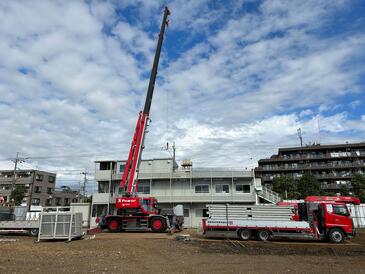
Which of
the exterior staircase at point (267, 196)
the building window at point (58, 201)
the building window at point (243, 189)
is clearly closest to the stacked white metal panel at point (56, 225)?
the building window at point (243, 189)

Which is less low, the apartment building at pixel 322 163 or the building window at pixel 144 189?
the apartment building at pixel 322 163

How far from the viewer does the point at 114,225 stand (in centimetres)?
2383

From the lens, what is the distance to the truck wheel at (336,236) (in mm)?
18812

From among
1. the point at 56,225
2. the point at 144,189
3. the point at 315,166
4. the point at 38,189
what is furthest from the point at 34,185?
the point at 315,166

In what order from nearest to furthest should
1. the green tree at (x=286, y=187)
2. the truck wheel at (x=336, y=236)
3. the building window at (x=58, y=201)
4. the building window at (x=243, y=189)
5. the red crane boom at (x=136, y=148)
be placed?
the truck wheel at (x=336, y=236) → the red crane boom at (x=136, y=148) → the building window at (x=243, y=189) → the green tree at (x=286, y=187) → the building window at (x=58, y=201)

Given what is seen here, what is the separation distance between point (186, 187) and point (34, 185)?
182 feet

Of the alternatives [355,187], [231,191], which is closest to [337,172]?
[355,187]

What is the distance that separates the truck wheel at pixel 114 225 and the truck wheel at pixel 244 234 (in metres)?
9.66

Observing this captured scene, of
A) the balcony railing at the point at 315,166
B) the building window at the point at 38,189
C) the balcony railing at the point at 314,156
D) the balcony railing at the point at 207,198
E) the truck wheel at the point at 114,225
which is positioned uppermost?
the balcony railing at the point at 314,156

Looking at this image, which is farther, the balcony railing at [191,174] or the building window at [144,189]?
the building window at [144,189]

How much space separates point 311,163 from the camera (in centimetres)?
8000

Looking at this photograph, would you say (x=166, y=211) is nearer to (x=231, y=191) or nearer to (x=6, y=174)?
(x=231, y=191)

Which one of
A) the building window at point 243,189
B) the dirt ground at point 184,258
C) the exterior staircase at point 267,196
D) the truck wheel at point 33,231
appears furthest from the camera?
the building window at point 243,189

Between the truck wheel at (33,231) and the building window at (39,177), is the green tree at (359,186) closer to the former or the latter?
the truck wheel at (33,231)
